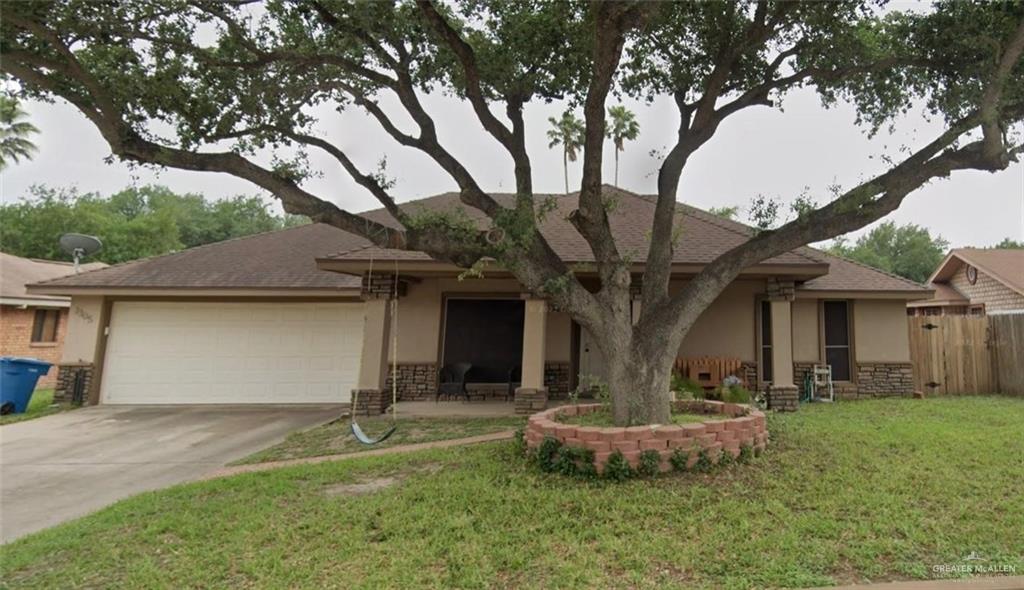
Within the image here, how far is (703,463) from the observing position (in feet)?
15.6

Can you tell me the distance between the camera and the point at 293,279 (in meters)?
11.4

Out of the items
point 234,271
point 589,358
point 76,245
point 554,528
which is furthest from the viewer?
point 76,245

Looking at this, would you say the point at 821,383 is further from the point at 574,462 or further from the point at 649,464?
the point at 574,462

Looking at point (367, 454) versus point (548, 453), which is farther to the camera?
point (367, 454)

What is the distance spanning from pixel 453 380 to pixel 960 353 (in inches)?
424

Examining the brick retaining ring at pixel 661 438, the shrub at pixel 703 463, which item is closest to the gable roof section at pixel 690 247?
the brick retaining ring at pixel 661 438

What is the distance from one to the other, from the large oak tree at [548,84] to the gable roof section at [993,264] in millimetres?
14565

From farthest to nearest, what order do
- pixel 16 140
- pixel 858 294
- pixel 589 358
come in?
pixel 16 140
pixel 589 358
pixel 858 294

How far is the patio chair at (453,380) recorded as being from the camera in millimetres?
10055

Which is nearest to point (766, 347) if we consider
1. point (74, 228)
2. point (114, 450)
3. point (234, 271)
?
point (114, 450)

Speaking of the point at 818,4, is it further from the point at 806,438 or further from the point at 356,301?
the point at 356,301

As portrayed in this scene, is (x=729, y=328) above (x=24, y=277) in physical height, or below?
below

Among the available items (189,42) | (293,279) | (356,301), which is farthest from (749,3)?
(293,279)

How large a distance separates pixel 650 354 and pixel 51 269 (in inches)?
892
